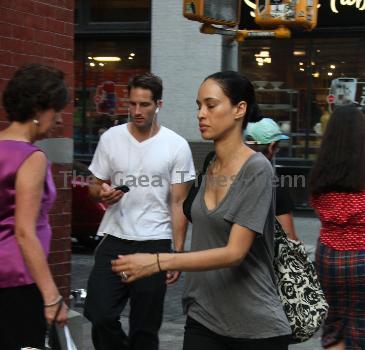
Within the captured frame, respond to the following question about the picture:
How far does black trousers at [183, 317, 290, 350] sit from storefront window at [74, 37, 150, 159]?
14113 mm

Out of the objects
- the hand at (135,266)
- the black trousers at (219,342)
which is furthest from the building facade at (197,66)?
the hand at (135,266)

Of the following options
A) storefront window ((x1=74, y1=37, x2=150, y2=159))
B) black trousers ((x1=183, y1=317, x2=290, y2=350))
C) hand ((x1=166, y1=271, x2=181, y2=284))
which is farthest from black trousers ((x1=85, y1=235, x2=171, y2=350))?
storefront window ((x1=74, y1=37, x2=150, y2=159))

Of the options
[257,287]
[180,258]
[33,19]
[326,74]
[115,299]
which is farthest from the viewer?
[326,74]

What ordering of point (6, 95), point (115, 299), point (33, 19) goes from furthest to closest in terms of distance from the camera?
point (33, 19) < point (115, 299) < point (6, 95)

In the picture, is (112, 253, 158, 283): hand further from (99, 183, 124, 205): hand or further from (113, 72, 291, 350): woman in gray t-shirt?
(99, 183, 124, 205): hand

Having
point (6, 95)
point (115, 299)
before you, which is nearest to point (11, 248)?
point (6, 95)

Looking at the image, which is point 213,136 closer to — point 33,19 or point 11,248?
point 11,248

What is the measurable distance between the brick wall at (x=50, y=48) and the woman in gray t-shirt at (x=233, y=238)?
255 cm

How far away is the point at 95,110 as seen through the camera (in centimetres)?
1823

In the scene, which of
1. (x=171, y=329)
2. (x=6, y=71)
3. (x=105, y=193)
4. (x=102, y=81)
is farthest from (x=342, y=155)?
(x=102, y=81)

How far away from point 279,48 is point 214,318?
13.9 m

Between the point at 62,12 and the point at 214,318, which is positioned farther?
the point at 62,12

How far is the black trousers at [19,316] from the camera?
3.76 metres

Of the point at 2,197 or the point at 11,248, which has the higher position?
the point at 2,197
